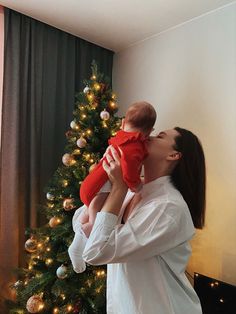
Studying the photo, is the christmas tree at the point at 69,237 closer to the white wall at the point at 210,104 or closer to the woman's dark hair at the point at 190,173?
the white wall at the point at 210,104

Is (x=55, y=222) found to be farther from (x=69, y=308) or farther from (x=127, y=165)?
(x=127, y=165)

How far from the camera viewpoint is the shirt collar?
3.41 feet

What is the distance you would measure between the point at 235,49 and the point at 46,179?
1653mm

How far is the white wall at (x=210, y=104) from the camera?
1.95 m

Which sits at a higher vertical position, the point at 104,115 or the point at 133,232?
the point at 104,115

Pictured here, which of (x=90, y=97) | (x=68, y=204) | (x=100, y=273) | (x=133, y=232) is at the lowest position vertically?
(x=100, y=273)

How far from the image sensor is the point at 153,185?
1.05m

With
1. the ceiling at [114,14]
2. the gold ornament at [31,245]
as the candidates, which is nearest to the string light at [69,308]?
the gold ornament at [31,245]

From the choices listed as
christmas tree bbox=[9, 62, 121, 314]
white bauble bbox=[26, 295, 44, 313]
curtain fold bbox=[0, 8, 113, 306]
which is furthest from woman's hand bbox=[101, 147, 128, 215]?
curtain fold bbox=[0, 8, 113, 306]

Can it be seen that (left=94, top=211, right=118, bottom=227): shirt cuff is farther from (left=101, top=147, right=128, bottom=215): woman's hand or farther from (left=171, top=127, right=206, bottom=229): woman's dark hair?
(left=171, top=127, right=206, bottom=229): woman's dark hair

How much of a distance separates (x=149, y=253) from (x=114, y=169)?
0.28 meters

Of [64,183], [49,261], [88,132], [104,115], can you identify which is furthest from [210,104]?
[49,261]

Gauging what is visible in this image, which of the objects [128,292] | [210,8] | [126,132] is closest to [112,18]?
[210,8]

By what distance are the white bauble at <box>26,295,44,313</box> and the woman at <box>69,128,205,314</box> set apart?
0.85m
